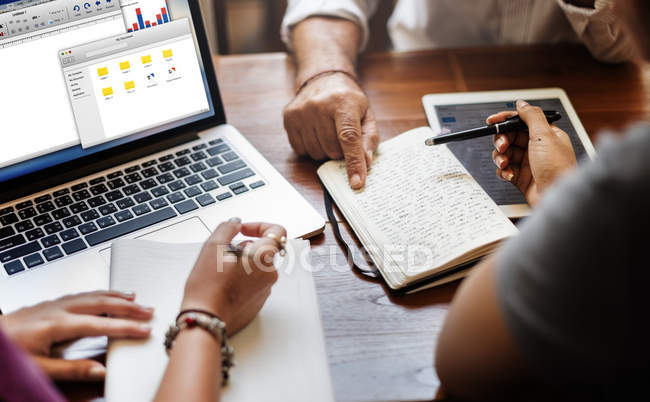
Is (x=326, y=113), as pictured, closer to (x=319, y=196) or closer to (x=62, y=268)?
(x=319, y=196)

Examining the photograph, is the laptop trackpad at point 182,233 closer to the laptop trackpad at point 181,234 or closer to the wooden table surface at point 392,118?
the laptop trackpad at point 181,234

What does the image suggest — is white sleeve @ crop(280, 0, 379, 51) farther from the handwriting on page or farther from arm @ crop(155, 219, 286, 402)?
arm @ crop(155, 219, 286, 402)

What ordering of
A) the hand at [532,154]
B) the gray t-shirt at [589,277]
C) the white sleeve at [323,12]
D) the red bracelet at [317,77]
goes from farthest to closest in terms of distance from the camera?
the white sleeve at [323,12] → the red bracelet at [317,77] → the hand at [532,154] → the gray t-shirt at [589,277]

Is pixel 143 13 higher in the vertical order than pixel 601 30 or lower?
higher

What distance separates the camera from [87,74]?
0.69 m

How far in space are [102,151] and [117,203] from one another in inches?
3.3

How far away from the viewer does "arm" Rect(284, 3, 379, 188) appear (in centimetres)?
76

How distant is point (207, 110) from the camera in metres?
0.80

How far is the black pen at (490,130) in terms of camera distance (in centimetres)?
75

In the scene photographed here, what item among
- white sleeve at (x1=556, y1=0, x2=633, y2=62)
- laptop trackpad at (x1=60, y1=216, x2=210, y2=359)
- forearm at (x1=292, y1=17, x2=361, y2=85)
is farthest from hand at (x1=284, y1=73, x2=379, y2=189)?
white sleeve at (x1=556, y1=0, x2=633, y2=62)

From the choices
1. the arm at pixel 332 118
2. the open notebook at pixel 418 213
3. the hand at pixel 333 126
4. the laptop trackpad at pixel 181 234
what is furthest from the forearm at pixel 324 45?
the laptop trackpad at pixel 181 234

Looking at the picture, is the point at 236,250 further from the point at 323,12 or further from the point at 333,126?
the point at 323,12

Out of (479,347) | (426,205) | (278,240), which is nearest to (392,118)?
(426,205)

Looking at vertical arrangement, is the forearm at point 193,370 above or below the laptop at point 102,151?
below
